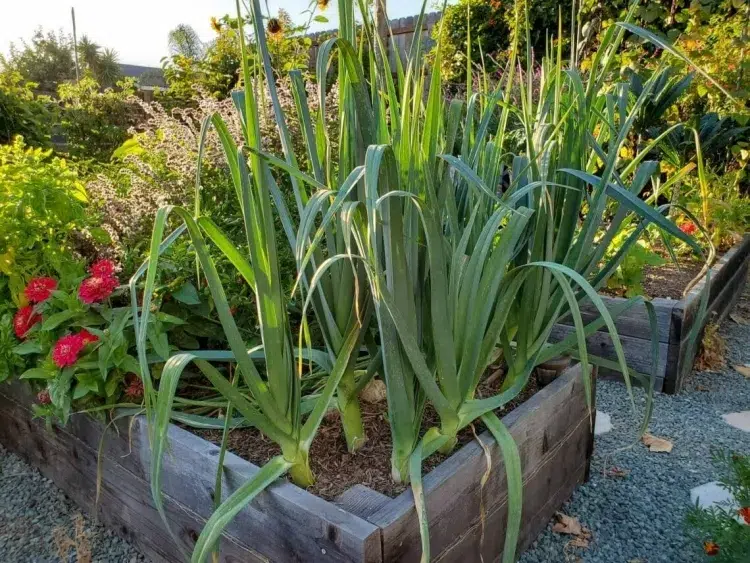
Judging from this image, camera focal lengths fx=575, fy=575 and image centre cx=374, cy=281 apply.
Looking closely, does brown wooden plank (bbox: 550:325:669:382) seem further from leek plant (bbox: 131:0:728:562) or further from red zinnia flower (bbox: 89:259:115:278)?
red zinnia flower (bbox: 89:259:115:278)

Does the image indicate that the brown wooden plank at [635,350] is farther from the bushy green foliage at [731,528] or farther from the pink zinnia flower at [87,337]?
the pink zinnia flower at [87,337]

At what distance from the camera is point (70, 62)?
2556 centimetres

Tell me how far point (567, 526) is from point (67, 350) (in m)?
1.24

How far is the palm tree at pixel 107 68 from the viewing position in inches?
887

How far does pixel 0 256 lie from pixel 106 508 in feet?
2.36

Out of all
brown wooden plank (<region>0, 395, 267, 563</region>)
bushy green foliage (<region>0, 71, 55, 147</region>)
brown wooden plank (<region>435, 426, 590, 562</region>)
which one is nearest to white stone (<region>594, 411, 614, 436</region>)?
brown wooden plank (<region>435, 426, 590, 562</region>)

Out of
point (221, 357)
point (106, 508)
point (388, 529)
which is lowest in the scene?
point (106, 508)

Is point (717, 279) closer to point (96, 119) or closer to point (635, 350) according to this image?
point (635, 350)

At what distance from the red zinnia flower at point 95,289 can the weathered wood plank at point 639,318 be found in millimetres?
1618

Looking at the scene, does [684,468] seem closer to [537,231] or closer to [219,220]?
[537,231]

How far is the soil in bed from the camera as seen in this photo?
1.05 metres

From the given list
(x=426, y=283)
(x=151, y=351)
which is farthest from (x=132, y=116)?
(x=426, y=283)

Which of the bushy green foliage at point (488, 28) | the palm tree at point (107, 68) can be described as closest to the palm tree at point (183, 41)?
the palm tree at point (107, 68)

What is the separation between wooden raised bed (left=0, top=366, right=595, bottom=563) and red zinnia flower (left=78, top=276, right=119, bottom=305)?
0.29 meters
